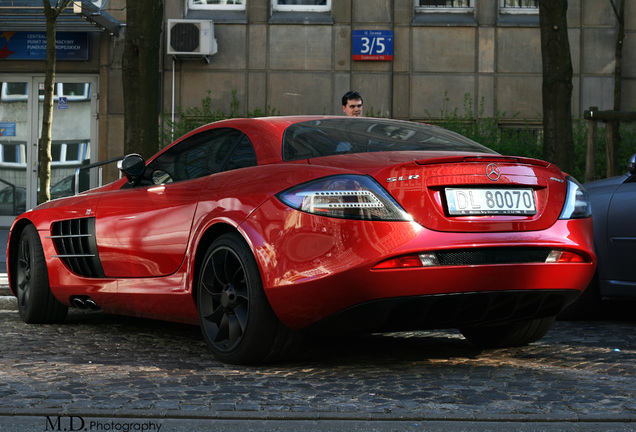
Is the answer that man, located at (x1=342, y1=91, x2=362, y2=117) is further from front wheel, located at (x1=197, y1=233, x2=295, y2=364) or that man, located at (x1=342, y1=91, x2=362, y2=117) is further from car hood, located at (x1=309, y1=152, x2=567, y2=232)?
car hood, located at (x1=309, y1=152, x2=567, y2=232)

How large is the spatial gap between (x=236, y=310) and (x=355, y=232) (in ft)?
2.92

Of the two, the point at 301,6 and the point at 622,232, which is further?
the point at 301,6

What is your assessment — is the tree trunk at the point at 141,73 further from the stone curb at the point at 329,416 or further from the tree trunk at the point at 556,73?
the stone curb at the point at 329,416

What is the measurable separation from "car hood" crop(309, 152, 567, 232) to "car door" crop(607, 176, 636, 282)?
1990mm

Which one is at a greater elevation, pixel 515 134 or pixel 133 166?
pixel 515 134

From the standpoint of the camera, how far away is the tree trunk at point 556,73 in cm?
1230

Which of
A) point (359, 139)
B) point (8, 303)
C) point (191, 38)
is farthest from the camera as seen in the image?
point (191, 38)

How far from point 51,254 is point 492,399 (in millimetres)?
3672

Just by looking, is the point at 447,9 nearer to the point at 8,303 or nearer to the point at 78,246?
the point at 8,303

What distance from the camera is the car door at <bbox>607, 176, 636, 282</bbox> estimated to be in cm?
697

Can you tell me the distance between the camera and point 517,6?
773 inches

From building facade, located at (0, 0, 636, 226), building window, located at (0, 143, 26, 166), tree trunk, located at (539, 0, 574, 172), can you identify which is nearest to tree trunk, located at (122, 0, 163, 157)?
tree trunk, located at (539, 0, 574, 172)

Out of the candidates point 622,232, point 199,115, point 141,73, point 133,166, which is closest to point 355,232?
point 133,166

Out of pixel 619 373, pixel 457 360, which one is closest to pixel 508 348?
pixel 457 360
